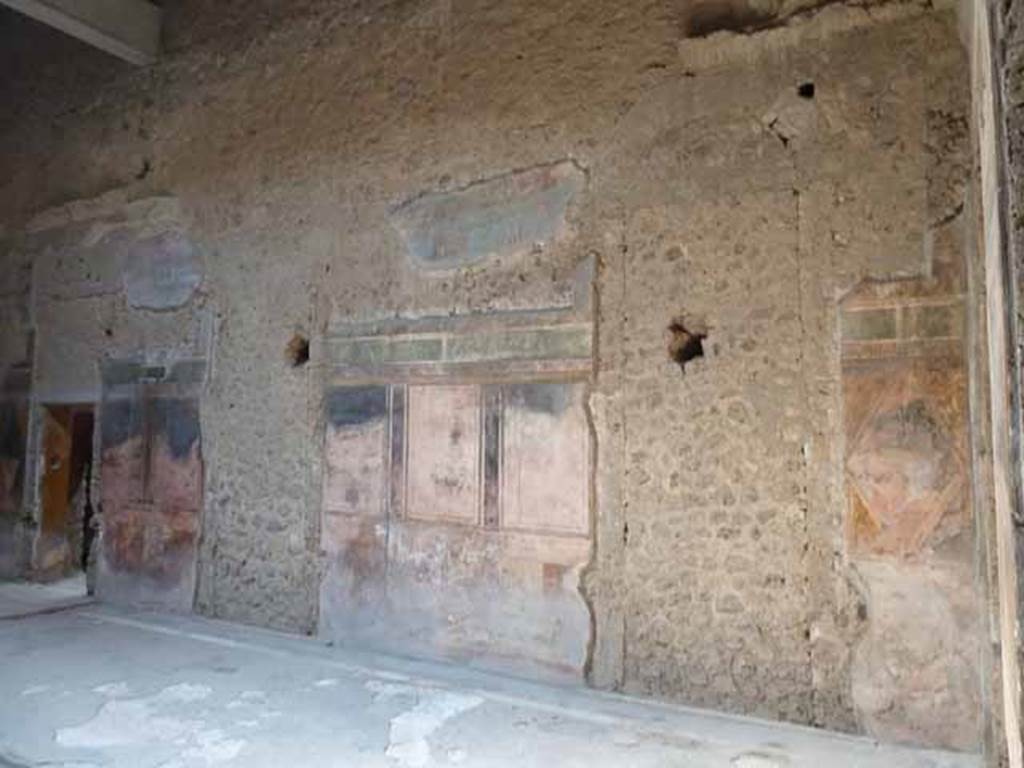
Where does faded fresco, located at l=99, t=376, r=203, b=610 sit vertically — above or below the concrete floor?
above

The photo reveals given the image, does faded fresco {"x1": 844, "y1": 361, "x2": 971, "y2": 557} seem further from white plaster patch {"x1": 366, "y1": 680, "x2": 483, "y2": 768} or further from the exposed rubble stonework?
white plaster patch {"x1": 366, "y1": 680, "x2": 483, "y2": 768}

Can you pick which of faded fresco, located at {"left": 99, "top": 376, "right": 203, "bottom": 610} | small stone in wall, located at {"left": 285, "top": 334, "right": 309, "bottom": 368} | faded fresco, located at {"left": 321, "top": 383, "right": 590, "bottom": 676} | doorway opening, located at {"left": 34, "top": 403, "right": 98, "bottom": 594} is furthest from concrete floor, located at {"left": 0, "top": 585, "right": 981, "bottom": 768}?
doorway opening, located at {"left": 34, "top": 403, "right": 98, "bottom": 594}

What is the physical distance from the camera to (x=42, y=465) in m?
7.13

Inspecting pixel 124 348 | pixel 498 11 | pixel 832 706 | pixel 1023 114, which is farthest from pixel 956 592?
pixel 124 348

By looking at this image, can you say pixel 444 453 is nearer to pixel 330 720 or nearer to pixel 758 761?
pixel 330 720

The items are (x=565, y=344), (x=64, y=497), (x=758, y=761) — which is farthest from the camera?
(x=64, y=497)

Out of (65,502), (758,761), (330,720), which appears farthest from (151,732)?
(65,502)

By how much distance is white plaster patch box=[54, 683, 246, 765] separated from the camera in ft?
11.2

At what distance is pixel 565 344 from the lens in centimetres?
452

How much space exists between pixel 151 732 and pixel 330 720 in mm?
757

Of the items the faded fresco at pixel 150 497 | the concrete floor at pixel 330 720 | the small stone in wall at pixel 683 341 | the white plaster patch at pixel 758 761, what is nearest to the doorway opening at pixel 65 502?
the faded fresco at pixel 150 497

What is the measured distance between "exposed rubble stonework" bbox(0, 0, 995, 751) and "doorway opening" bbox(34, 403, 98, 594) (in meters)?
0.67

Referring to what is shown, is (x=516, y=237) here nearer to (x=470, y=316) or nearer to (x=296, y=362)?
(x=470, y=316)

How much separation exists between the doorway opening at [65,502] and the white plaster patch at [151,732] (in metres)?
3.46
